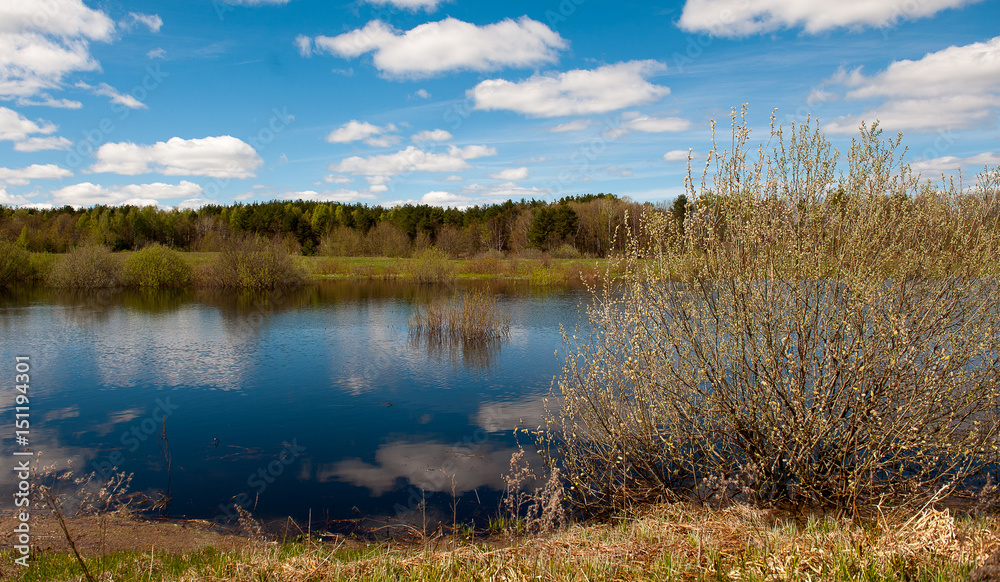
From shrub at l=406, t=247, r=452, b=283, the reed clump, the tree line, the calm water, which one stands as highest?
the tree line

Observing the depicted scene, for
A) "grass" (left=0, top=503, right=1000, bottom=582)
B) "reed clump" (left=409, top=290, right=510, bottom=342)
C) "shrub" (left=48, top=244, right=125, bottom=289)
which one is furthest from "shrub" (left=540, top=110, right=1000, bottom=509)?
"shrub" (left=48, top=244, right=125, bottom=289)

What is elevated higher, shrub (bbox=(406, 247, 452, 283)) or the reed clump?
shrub (bbox=(406, 247, 452, 283))

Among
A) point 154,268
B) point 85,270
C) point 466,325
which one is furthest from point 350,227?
point 466,325

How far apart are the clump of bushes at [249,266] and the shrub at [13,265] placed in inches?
542

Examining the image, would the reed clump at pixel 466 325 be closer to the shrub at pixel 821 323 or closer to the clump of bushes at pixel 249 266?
the shrub at pixel 821 323

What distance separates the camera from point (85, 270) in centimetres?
4097

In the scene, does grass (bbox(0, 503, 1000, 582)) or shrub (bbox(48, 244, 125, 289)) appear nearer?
grass (bbox(0, 503, 1000, 582))

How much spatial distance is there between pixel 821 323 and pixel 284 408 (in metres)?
10.6

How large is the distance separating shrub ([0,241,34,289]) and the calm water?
72.3ft

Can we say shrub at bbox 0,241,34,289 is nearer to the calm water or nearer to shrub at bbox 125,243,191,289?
shrub at bbox 125,243,191,289

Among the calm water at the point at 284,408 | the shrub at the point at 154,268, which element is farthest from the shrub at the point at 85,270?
the calm water at the point at 284,408

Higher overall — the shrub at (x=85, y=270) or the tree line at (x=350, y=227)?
the tree line at (x=350, y=227)

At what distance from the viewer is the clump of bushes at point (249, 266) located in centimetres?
4100

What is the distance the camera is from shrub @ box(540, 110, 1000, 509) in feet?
19.2
